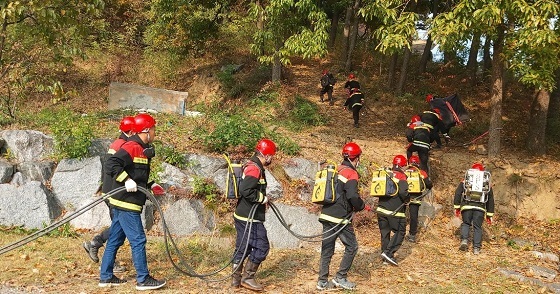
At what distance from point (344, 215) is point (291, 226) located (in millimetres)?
2829

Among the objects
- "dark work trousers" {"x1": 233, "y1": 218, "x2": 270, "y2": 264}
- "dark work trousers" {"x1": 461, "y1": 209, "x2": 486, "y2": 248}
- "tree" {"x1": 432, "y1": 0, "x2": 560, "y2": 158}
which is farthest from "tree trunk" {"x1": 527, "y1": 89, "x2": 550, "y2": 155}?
"dark work trousers" {"x1": 233, "y1": 218, "x2": 270, "y2": 264}

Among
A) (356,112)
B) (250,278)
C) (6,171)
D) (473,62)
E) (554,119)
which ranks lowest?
(250,278)

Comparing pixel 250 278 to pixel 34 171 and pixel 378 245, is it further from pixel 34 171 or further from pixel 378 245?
pixel 34 171

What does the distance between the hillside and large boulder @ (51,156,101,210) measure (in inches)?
40.5

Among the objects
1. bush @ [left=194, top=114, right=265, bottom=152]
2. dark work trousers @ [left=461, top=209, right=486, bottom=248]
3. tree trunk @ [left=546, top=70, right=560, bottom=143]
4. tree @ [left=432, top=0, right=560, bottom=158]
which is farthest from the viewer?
tree trunk @ [left=546, top=70, right=560, bottom=143]

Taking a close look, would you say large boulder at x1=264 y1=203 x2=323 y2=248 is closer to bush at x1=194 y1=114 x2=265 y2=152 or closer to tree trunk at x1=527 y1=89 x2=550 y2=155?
bush at x1=194 y1=114 x2=265 y2=152

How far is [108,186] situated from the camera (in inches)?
246

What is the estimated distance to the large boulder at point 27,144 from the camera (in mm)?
9578

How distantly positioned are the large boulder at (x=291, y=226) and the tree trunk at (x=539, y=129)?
7610 mm

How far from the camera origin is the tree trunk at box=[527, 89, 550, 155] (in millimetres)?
13539

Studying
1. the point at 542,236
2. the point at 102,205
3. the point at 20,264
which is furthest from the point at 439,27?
the point at 20,264

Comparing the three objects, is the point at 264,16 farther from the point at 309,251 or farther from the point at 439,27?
the point at 309,251

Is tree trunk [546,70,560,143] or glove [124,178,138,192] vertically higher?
tree trunk [546,70,560,143]

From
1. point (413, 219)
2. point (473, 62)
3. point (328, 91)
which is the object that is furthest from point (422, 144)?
point (473, 62)
